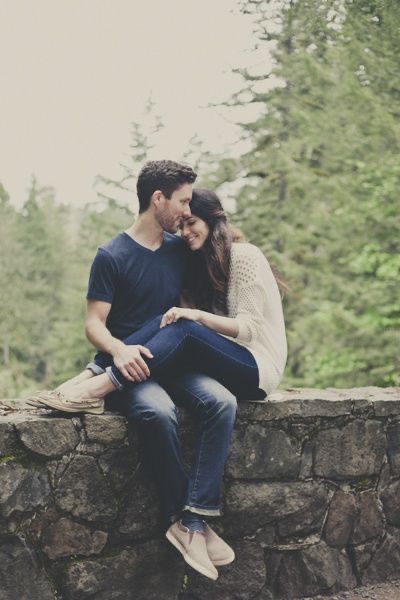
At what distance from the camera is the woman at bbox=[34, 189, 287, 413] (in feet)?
10.4

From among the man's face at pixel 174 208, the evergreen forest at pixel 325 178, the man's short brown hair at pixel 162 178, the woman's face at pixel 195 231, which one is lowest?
the evergreen forest at pixel 325 178

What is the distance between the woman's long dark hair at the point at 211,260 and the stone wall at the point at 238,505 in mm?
562

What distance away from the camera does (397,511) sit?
13.2ft

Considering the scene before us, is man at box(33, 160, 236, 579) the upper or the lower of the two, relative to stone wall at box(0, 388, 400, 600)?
upper

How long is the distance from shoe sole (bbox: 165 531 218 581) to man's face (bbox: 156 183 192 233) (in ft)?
4.78

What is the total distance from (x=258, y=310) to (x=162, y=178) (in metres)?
0.80

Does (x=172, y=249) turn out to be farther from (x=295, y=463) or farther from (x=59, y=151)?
(x=59, y=151)

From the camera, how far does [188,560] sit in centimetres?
296

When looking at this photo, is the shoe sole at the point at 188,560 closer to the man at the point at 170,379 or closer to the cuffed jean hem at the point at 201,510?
the man at the point at 170,379

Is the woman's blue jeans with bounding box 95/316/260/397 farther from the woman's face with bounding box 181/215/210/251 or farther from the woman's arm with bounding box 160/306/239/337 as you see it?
the woman's face with bounding box 181/215/210/251

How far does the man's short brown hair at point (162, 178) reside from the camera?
11.7ft

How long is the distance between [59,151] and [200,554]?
97.6 feet

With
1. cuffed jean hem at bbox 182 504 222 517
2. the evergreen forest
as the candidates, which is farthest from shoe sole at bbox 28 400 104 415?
the evergreen forest

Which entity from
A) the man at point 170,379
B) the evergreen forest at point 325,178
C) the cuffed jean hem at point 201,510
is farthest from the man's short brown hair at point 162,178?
the evergreen forest at point 325,178
